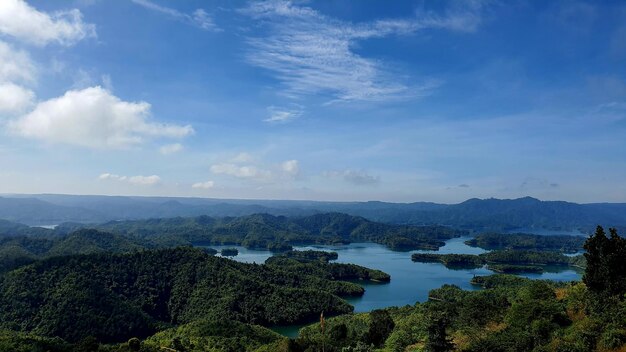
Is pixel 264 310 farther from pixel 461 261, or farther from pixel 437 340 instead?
pixel 461 261

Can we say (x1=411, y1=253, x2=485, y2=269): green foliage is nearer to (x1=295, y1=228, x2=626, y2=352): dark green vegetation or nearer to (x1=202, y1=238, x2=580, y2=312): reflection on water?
(x1=202, y1=238, x2=580, y2=312): reflection on water

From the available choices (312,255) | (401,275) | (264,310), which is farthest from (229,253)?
(264,310)

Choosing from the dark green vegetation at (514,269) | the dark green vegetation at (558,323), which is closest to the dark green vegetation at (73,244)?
the dark green vegetation at (514,269)

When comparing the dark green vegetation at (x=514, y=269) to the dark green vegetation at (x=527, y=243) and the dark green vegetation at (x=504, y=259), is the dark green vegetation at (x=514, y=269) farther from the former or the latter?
the dark green vegetation at (x=527, y=243)

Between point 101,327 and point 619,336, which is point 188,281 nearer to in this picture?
point 101,327

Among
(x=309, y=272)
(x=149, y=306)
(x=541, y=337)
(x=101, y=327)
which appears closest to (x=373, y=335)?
(x=541, y=337)

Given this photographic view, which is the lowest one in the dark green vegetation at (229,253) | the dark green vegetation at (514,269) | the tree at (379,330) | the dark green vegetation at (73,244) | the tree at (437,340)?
the dark green vegetation at (229,253)

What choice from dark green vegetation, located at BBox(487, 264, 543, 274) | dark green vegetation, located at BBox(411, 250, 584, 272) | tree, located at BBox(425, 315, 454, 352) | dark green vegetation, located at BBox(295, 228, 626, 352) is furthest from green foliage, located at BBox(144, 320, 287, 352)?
dark green vegetation, located at BBox(411, 250, 584, 272)
